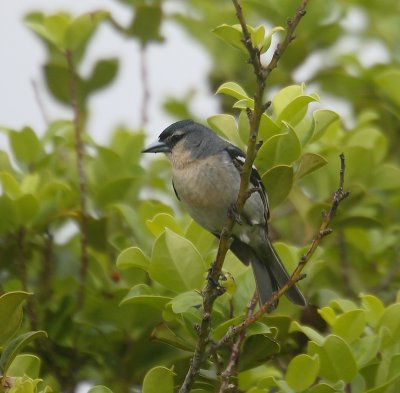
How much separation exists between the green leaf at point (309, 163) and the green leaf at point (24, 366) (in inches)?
56.6

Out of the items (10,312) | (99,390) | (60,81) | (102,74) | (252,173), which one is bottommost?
(99,390)

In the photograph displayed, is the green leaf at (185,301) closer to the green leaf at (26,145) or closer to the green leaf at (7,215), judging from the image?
the green leaf at (7,215)

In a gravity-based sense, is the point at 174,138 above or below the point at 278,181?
above

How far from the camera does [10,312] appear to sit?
3.69 metres

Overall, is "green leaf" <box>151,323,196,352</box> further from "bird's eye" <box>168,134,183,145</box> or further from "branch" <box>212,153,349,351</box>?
"bird's eye" <box>168,134,183,145</box>

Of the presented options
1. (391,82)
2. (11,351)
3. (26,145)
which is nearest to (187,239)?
(11,351)

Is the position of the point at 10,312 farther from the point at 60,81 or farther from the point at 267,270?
the point at 60,81

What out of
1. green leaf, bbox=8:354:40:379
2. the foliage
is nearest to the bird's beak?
the foliage

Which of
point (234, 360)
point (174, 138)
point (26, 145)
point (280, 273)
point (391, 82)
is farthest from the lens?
point (391, 82)

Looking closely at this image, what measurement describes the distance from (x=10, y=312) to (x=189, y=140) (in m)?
1.81

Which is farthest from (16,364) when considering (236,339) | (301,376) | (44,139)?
(44,139)

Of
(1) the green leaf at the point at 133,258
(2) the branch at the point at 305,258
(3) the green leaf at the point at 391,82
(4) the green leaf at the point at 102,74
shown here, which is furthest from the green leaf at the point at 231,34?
(4) the green leaf at the point at 102,74

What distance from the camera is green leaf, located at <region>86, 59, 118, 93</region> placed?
19.1ft

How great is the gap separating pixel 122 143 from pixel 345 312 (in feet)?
6.72
